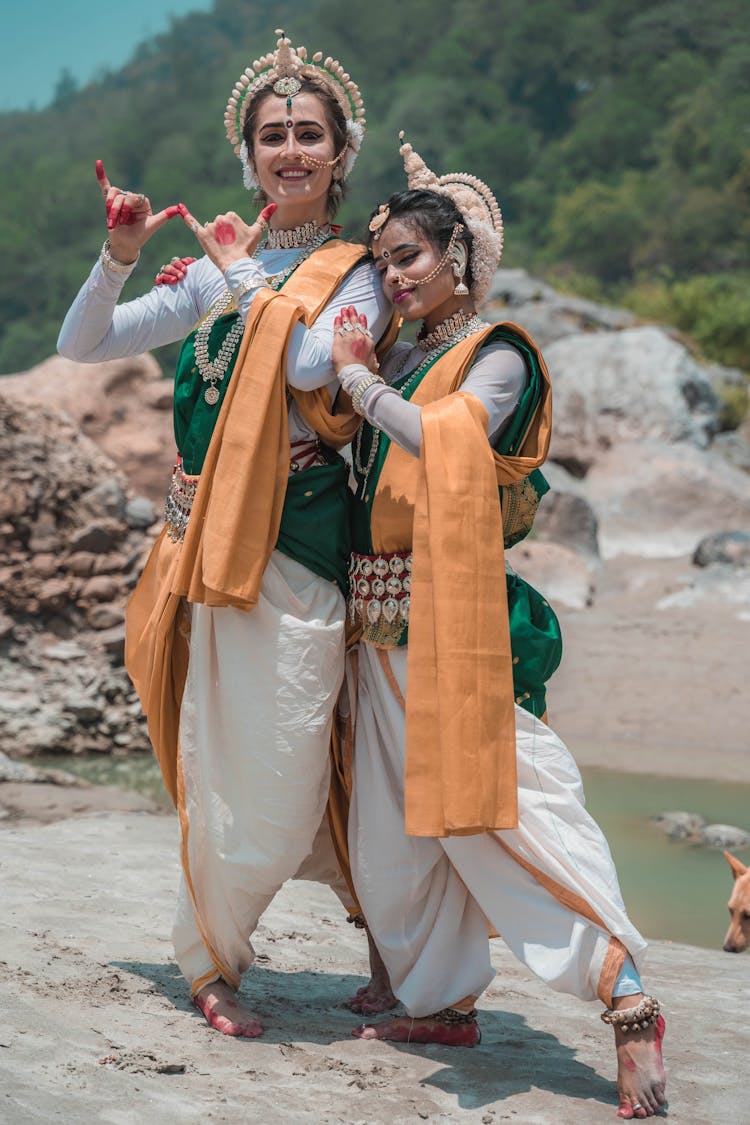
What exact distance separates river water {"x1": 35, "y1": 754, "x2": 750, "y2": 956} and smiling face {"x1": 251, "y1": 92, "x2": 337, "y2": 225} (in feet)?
10.6

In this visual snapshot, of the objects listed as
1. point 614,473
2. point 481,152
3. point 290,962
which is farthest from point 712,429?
point 481,152

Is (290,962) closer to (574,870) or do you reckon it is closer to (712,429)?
(574,870)

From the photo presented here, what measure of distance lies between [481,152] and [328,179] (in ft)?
210

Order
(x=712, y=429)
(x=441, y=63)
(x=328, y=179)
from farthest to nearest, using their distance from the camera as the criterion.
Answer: (x=441, y=63)
(x=712, y=429)
(x=328, y=179)

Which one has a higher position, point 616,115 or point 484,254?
point 616,115

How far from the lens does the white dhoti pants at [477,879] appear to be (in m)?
2.86

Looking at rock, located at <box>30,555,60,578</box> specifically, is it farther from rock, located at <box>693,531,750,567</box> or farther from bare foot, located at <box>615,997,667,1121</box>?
rock, located at <box>693,531,750,567</box>

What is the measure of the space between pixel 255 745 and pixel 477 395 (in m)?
0.91

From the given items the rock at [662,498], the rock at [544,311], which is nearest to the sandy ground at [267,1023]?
the rock at [662,498]

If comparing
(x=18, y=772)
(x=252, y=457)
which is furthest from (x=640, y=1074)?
(x=18, y=772)

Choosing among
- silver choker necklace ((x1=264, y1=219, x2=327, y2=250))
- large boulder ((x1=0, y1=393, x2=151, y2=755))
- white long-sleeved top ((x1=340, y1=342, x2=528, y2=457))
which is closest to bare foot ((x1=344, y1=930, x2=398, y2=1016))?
white long-sleeved top ((x1=340, y1=342, x2=528, y2=457))

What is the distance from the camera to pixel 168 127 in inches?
3125

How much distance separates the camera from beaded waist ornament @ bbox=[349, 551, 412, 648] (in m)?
3.08

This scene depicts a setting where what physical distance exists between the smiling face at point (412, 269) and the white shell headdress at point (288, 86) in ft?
1.37
